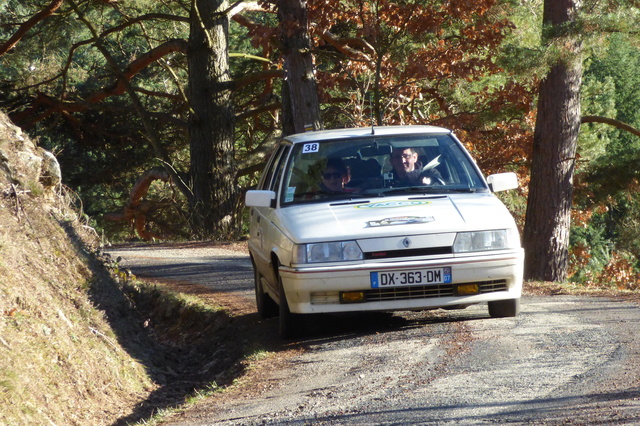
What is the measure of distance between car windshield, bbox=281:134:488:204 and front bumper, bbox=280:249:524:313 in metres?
1.04

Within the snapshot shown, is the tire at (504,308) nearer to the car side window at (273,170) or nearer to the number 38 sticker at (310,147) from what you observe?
the number 38 sticker at (310,147)

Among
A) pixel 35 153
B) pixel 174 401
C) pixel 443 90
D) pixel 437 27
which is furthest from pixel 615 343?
pixel 443 90

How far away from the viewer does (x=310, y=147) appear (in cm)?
848

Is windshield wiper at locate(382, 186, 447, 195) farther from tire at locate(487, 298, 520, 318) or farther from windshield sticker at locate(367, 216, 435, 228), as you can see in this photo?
tire at locate(487, 298, 520, 318)

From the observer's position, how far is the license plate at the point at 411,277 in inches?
279

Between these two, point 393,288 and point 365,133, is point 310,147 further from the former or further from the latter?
point 393,288

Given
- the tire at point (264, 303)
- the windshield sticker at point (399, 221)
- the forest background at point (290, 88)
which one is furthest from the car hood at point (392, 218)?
the forest background at point (290, 88)

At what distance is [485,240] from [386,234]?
31.4 inches

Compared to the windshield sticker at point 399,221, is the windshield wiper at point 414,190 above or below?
above

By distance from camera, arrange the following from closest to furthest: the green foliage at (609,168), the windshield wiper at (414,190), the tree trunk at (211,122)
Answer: the windshield wiper at (414,190) < the green foliage at (609,168) < the tree trunk at (211,122)

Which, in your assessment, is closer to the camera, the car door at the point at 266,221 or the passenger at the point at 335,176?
the passenger at the point at 335,176

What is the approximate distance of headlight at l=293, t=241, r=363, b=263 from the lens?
23.2 ft

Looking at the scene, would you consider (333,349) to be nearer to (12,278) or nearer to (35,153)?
(12,278)

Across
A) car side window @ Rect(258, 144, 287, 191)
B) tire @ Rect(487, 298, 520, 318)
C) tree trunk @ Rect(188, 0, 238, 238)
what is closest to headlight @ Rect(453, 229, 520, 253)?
tire @ Rect(487, 298, 520, 318)
